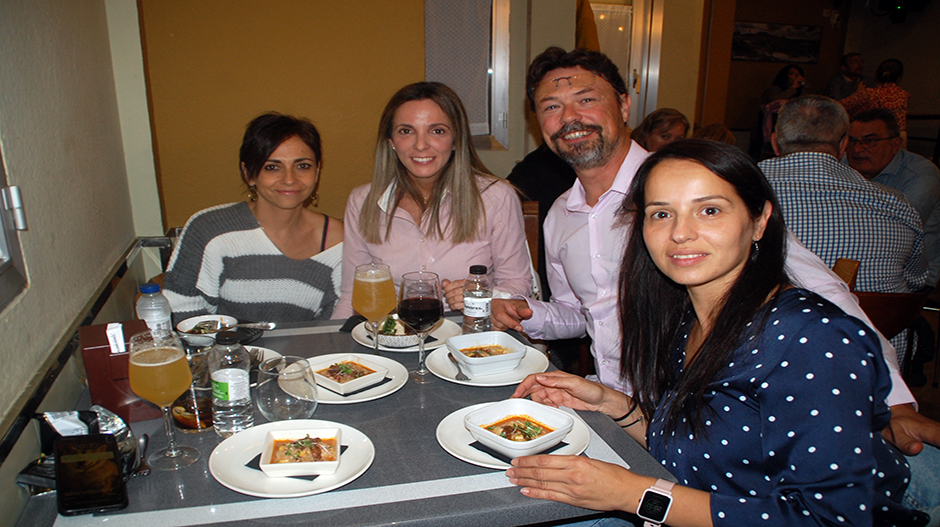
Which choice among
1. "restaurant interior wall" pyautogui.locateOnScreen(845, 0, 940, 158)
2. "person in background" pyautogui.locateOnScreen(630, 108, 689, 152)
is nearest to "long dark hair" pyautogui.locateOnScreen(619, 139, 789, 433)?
"person in background" pyautogui.locateOnScreen(630, 108, 689, 152)

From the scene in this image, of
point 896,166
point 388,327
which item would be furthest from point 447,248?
point 896,166

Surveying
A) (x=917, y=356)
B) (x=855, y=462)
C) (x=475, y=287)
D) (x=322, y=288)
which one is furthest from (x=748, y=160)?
(x=917, y=356)

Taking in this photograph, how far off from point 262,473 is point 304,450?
3.2 inches

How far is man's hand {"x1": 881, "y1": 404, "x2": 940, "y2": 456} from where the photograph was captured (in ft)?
4.18

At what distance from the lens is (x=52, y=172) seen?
173 centimetres

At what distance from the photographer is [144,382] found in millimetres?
1077

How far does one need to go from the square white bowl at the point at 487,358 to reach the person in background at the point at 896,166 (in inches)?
128

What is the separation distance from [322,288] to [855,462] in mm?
1928

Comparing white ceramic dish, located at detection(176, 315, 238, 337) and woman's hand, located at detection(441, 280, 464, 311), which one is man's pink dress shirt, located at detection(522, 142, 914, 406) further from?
white ceramic dish, located at detection(176, 315, 238, 337)

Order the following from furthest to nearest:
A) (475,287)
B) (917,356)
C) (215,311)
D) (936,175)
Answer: (936,175)
(917,356)
(215,311)
(475,287)

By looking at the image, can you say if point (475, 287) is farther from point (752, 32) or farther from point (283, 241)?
point (752, 32)

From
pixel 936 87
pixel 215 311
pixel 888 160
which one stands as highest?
pixel 936 87

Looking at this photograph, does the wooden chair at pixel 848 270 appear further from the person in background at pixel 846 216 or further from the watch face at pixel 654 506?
the watch face at pixel 654 506

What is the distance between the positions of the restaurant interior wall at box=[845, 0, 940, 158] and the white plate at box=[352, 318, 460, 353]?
8.68 metres
